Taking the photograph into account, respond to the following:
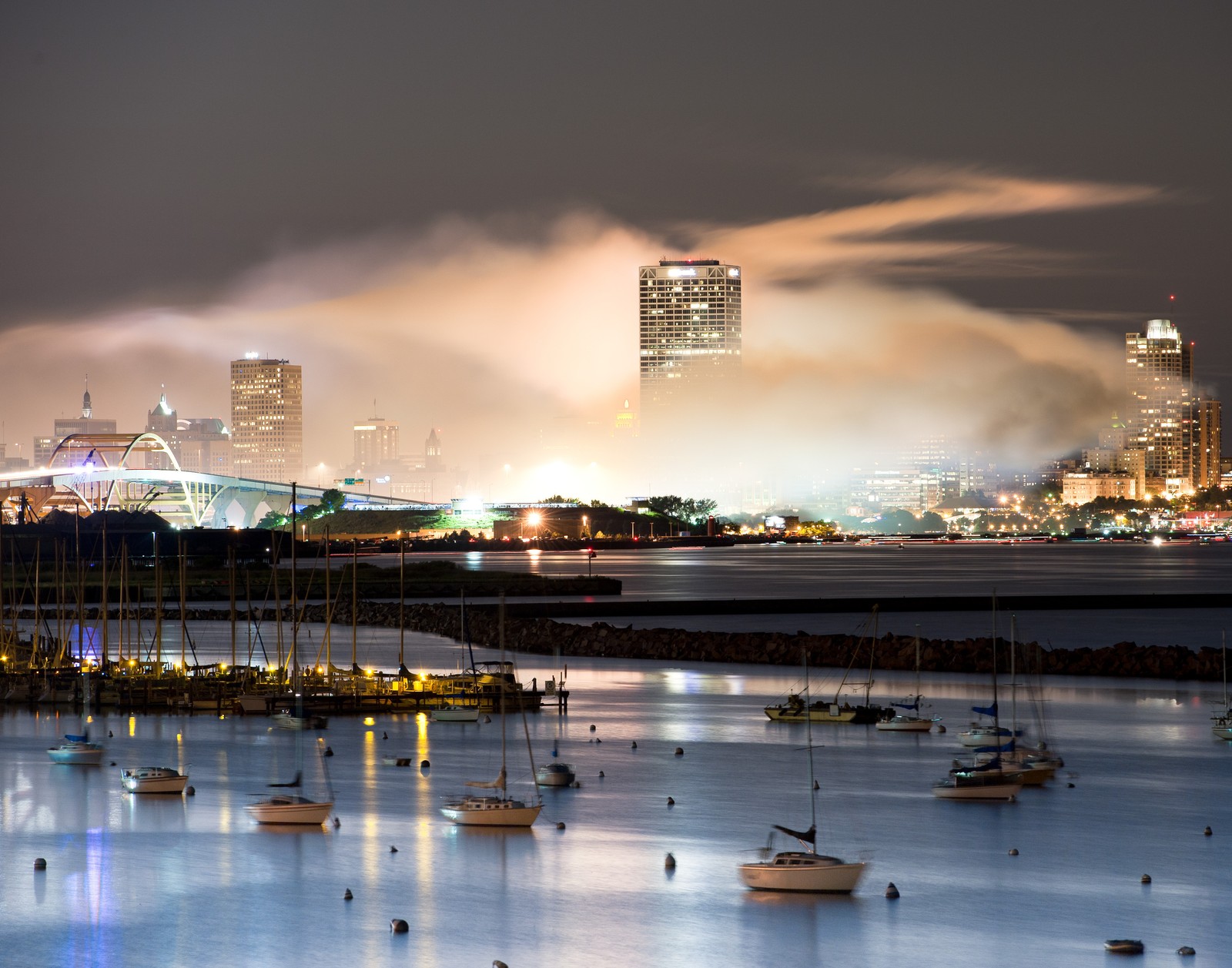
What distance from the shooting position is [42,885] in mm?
19469

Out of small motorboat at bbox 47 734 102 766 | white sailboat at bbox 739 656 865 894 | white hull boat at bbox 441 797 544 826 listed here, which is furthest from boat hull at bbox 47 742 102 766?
white sailboat at bbox 739 656 865 894

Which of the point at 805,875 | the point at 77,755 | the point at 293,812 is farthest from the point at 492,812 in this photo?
the point at 77,755

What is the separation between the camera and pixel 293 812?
75.8 feet

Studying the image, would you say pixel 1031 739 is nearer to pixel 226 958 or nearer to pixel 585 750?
pixel 585 750

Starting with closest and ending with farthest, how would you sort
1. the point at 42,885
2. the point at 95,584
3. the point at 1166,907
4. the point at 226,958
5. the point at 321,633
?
the point at 226,958, the point at 1166,907, the point at 42,885, the point at 321,633, the point at 95,584

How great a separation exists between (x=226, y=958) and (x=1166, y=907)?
1012cm

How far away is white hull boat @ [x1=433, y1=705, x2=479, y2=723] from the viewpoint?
3559cm

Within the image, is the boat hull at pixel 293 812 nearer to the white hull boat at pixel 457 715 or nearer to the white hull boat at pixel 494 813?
the white hull boat at pixel 494 813

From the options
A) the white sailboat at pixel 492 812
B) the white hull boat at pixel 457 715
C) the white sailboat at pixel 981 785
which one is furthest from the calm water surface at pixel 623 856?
the white hull boat at pixel 457 715

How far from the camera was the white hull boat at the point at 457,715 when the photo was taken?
117ft

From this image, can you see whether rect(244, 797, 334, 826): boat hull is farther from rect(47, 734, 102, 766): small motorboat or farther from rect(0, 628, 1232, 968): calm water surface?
rect(47, 734, 102, 766): small motorboat

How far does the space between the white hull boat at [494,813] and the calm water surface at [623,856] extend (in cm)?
31

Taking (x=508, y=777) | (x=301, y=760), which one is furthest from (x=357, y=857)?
(x=301, y=760)

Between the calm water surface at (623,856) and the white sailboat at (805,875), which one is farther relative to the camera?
the white sailboat at (805,875)
